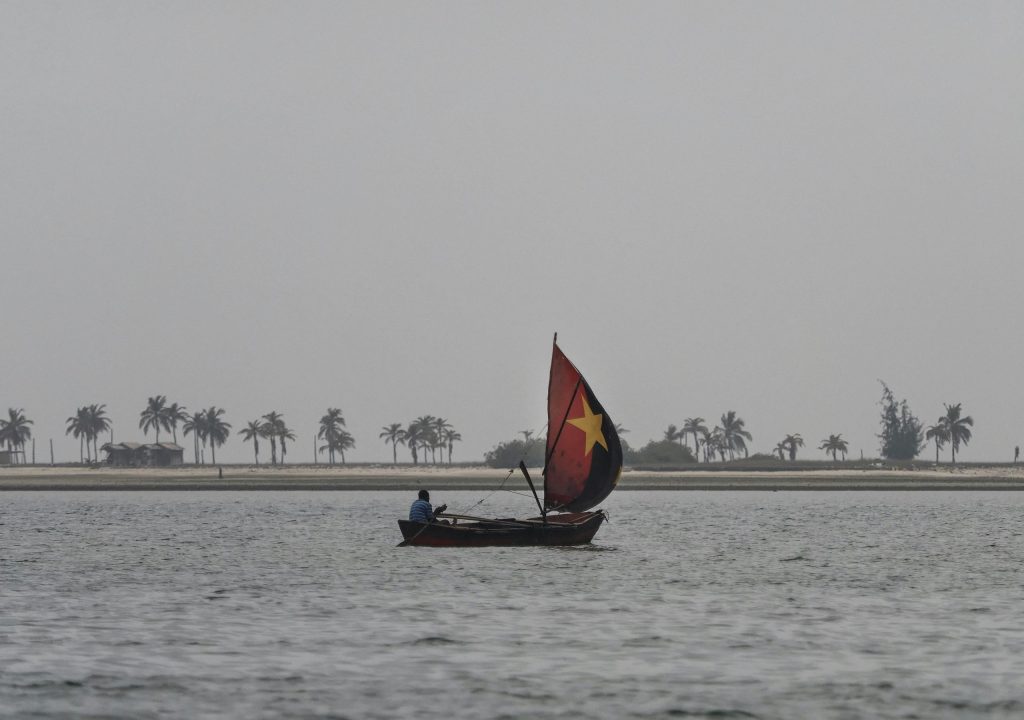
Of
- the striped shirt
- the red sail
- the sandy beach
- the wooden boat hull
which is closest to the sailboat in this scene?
the red sail

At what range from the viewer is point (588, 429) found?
57969mm

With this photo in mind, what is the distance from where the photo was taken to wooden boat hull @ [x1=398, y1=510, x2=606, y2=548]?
5391cm

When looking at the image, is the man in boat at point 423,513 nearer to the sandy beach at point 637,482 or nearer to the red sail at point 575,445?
the red sail at point 575,445

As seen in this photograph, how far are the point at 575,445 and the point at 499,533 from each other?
20.5 feet

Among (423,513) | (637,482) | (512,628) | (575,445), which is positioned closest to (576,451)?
(575,445)

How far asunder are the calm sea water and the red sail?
276 cm

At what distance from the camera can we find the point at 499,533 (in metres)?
53.8

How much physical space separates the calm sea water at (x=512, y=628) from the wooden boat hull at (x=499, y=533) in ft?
2.58

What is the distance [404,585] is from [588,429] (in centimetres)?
1834

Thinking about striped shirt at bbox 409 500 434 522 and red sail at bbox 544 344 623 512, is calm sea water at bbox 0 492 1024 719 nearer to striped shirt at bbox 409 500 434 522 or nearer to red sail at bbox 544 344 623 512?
striped shirt at bbox 409 500 434 522

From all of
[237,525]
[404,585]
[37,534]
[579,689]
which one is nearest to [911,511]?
[237,525]

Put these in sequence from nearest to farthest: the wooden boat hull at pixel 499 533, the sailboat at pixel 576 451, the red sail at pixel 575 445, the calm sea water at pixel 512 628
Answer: the calm sea water at pixel 512 628, the wooden boat hull at pixel 499 533, the sailboat at pixel 576 451, the red sail at pixel 575 445

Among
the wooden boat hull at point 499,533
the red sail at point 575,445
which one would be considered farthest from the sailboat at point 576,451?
the wooden boat hull at point 499,533

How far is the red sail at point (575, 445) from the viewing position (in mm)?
57688
